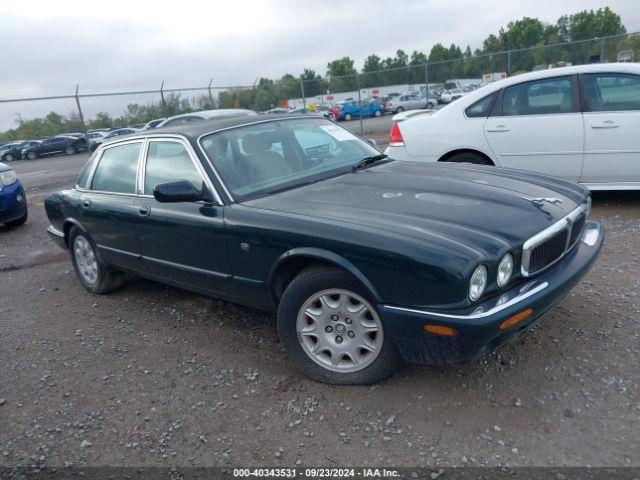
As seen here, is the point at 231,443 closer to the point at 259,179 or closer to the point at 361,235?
the point at 361,235

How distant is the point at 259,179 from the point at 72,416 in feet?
6.11

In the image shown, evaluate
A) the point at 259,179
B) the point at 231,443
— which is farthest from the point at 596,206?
the point at 231,443

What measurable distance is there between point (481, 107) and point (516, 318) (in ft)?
13.9

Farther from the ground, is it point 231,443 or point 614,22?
point 614,22

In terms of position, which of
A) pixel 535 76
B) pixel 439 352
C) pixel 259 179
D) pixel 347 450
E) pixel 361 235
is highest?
pixel 535 76

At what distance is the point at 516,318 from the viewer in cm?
270

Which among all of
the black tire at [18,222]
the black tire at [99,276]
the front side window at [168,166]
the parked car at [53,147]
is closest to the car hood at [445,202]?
the front side window at [168,166]

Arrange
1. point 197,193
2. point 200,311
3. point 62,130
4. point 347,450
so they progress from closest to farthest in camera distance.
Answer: point 347,450, point 197,193, point 200,311, point 62,130

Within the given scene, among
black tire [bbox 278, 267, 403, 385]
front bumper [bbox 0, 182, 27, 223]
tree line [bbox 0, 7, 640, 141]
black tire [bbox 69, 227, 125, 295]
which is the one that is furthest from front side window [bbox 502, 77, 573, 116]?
tree line [bbox 0, 7, 640, 141]

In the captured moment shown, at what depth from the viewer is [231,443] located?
280cm

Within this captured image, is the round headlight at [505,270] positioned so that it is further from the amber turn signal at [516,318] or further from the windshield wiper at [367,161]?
the windshield wiper at [367,161]

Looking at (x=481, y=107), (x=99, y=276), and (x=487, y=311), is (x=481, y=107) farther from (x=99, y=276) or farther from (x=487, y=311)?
(x=99, y=276)

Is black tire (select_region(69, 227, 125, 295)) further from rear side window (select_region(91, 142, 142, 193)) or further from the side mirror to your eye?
the side mirror

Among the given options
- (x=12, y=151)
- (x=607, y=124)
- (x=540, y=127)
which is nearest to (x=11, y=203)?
(x=540, y=127)
